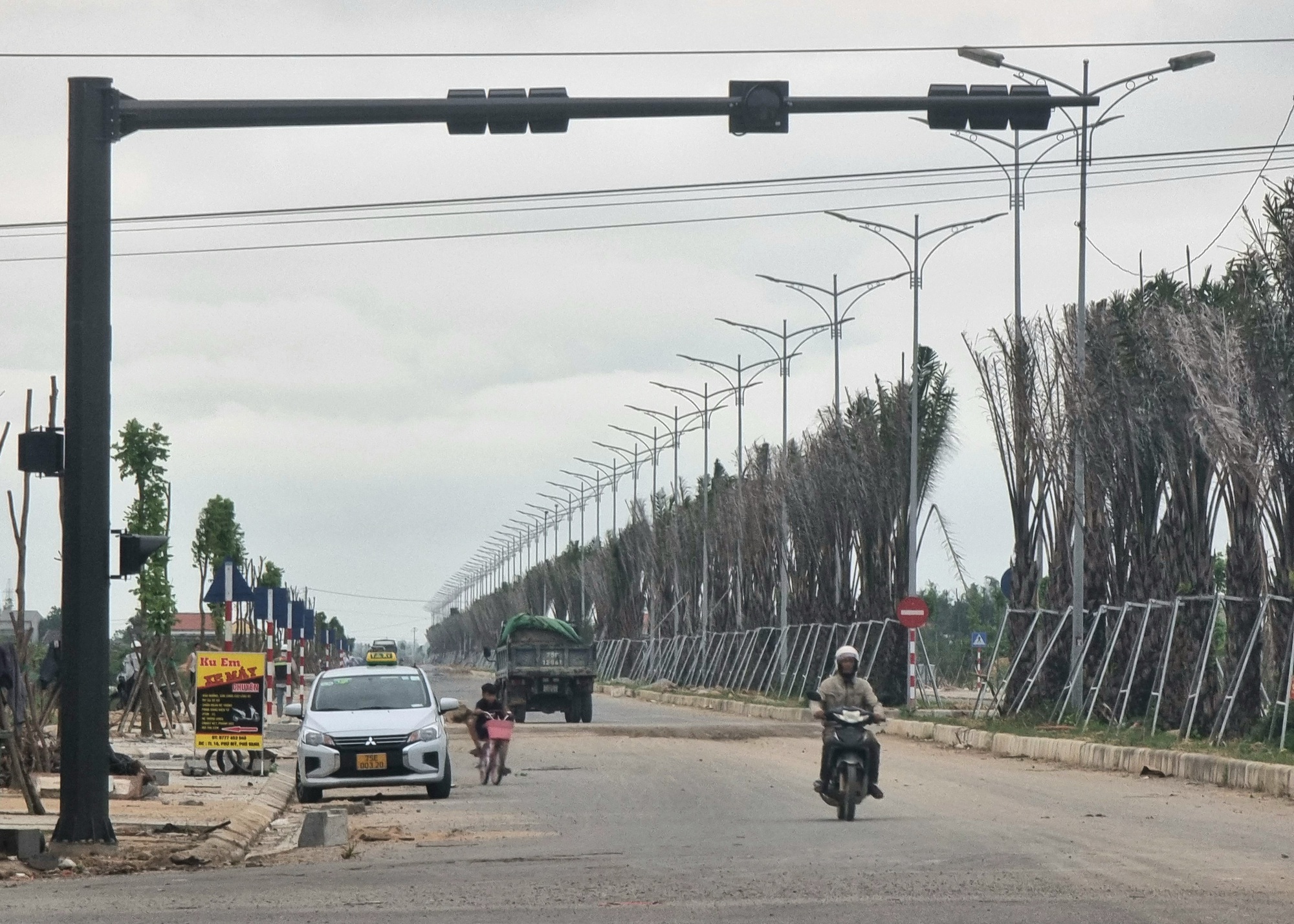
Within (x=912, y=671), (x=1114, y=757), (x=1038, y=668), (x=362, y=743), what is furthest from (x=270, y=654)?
(x=362, y=743)

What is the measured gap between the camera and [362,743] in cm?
2388

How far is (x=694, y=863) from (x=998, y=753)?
20.0 meters

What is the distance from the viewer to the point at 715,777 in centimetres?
2652

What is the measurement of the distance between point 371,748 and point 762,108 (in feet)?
34.4

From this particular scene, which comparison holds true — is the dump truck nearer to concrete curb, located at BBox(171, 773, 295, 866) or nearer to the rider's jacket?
concrete curb, located at BBox(171, 773, 295, 866)

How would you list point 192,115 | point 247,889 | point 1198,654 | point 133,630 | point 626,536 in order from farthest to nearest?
point 626,536 → point 133,630 → point 1198,654 → point 192,115 → point 247,889

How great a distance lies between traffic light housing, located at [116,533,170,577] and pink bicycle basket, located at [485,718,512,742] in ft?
33.8

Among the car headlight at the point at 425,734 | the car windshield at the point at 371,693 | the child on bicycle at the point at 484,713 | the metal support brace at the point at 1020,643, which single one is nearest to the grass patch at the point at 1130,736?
the metal support brace at the point at 1020,643

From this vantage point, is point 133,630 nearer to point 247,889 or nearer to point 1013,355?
point 1013,355

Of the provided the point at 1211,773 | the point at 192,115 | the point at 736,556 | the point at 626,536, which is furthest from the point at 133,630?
the point at 626,536

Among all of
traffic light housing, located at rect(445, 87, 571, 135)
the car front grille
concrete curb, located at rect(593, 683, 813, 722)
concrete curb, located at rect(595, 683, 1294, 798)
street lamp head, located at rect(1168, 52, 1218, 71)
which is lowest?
concrete curb, located at rect(593, 683, 813, 722)

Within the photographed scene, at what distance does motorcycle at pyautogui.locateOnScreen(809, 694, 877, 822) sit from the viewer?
19.5 metres

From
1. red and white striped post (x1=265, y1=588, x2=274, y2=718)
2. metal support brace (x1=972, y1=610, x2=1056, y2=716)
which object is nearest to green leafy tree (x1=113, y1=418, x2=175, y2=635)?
red and white striped post (x1=265, y1=588, x2=274, y2=718)

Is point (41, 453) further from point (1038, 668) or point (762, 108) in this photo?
point (1038, 668)
